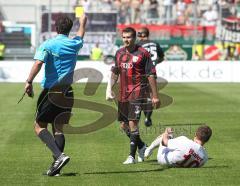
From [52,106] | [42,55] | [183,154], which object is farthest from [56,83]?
[183,154]

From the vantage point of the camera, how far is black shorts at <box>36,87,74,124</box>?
35.1 feet

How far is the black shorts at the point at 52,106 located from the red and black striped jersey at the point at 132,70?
163 cm

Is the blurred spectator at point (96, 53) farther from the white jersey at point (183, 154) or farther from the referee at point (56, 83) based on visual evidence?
the referee at point (56, 83)

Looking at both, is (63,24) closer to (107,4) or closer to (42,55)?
(42,55)

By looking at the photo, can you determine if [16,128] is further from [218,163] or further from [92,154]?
[218,163]

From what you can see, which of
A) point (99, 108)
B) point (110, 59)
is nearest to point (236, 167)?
point (99, 108)

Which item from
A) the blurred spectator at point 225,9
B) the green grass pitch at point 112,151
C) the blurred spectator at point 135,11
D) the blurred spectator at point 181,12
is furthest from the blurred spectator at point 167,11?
the green grass pitch at point 112,151

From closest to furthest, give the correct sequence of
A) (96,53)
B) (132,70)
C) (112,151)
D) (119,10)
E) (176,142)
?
(176,142), (132,70), (112,151), (96,53), (119,10)

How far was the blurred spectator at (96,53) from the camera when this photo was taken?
1620 inches

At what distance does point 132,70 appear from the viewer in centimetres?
1220

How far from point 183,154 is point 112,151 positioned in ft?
8.19

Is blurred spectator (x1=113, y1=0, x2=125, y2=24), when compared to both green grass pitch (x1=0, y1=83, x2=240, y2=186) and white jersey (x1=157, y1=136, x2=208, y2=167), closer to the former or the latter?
green grass pitch (x1=0, y1=83, x2=240, y2=186)

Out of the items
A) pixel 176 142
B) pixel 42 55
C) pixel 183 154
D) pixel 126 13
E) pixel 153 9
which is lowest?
pixel 126 13

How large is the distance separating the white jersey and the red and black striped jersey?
120 cm
